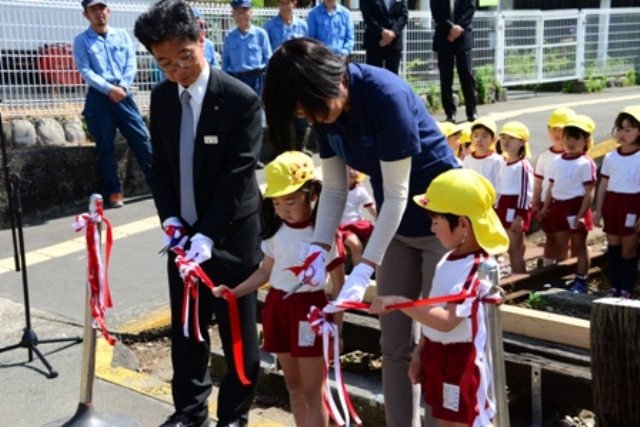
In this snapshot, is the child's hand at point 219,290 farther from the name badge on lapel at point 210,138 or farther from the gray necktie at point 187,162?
the name badge on lapel at point 210,138

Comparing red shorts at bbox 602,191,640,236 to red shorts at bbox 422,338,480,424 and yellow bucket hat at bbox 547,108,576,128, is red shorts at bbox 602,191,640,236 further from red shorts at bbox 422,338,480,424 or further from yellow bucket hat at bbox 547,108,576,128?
red shorts at bbox 422,338,480,424

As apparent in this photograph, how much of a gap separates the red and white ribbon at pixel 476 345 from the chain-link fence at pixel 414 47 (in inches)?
274

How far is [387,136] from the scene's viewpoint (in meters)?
3.51

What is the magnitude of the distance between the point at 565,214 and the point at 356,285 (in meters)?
4.28

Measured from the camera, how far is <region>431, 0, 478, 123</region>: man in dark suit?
11297mm

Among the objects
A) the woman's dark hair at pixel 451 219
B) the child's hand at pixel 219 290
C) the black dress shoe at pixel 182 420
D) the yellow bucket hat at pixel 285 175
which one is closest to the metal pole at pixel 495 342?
the woman's dark hair at pixel 451 219

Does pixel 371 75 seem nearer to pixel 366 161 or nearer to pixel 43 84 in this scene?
pixel 366 161

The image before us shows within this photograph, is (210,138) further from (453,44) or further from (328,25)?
(453,44)

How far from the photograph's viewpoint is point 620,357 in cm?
391

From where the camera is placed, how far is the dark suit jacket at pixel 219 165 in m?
4.23

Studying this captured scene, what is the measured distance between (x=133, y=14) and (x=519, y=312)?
6.30 m

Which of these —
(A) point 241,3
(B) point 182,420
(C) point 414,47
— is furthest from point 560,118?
(C) point 414,47

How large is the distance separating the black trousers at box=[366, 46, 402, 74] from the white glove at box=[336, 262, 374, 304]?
27.0 feet

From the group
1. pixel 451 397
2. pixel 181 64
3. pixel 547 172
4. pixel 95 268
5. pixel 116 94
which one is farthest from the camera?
pixel 116 94
